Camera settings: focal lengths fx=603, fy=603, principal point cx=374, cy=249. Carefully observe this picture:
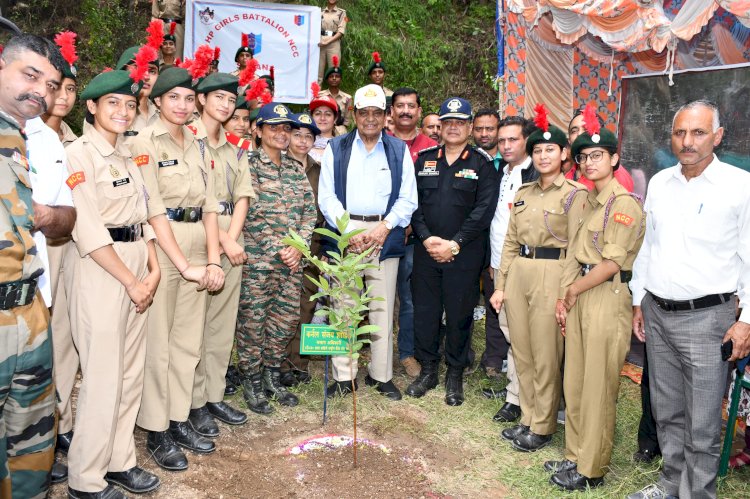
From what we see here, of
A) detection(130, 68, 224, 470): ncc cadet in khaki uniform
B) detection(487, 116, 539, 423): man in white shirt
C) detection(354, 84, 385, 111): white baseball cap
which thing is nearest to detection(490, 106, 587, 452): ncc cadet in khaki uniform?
detection(487, 116, 539, 423): man in white shirt

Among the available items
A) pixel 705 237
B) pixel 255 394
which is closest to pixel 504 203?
pixel 705 237

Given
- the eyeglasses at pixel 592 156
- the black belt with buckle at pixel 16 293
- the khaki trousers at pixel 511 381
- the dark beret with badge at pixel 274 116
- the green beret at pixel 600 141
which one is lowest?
the khaki trousers at pixel 511 381

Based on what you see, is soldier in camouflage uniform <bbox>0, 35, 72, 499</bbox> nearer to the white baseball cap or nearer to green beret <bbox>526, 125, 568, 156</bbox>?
the white baseball cap

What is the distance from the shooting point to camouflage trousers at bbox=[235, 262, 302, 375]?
4.41m

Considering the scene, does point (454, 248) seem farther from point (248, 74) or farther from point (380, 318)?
point (248, 74)

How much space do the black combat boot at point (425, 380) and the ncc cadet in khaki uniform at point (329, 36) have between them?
5.56 metres

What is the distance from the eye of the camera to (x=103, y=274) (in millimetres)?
3143

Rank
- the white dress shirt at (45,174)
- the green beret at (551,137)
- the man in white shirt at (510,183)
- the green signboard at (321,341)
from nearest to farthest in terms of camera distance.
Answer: the white dress shirt at (45,174) < the green signboard at (321,341) < the green beret at (551,137) < the man in white shirt at (510,183)

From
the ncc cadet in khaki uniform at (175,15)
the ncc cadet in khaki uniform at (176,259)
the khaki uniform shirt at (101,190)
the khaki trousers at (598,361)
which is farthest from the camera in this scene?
the ncc cadet in khaki uniform at (175,15)

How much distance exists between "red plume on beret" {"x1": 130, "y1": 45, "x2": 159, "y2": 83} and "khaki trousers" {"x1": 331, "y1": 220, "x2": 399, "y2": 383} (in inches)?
75.1

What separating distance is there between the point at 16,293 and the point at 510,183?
3503 millimetres

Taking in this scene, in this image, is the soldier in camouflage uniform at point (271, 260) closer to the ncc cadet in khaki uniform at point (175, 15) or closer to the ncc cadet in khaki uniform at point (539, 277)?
the ncc cadet in khaki uniform at point (539, 277)

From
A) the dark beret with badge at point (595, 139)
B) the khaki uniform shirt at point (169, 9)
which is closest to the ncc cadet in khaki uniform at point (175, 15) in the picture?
the khaki uniform shirt at point (169, 9)

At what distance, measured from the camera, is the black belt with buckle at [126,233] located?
3.17 m
